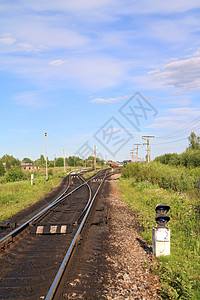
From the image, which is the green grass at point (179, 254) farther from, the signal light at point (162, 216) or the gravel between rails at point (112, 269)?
the signal light at point (162, 216)

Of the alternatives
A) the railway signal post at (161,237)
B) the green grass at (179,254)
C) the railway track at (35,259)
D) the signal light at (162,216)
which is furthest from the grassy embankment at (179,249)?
the railway track at (35,259)

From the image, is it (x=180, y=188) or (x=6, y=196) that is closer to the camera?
(x=6, y=196)

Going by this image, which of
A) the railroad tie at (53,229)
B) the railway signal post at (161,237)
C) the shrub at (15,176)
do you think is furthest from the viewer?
the shrub at (15,176)

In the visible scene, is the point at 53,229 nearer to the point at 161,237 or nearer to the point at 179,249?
the point at 161,237

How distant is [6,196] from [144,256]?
12667 millimetres

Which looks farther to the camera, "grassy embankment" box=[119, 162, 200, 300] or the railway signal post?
the railway signal post

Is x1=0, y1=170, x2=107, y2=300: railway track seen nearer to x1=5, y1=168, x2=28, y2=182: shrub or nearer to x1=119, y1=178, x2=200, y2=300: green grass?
x1=119, y1=178, x2=200, y2=300: green grass

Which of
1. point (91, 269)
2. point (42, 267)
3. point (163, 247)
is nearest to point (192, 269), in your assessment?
point (163, 247)

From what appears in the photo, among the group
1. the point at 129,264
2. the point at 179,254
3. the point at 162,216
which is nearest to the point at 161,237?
the point at 162,216

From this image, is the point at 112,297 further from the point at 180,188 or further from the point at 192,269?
the point at 180,188

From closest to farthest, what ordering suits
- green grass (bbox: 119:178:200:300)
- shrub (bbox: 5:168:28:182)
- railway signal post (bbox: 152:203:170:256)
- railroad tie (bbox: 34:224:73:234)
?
green grass (bbox: 119:178:200:300) < railway signal post (bbox: 152:203:170:256) < railroad tie (bbox: 34:224:73:234) < shrub (bbox: 5:168:28:182)

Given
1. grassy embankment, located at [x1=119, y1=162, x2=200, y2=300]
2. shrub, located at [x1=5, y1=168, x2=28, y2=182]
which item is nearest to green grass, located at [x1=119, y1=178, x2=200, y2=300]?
grassy embankment, located at [x1=119, y1=162, x2=200, y2=300]

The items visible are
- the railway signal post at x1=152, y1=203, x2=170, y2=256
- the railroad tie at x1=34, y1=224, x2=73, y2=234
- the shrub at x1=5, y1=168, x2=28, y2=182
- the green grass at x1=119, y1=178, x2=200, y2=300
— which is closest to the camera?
the green grass at x1=119, y1=178, x2=200, y2=300

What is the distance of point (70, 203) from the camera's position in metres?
15.4
